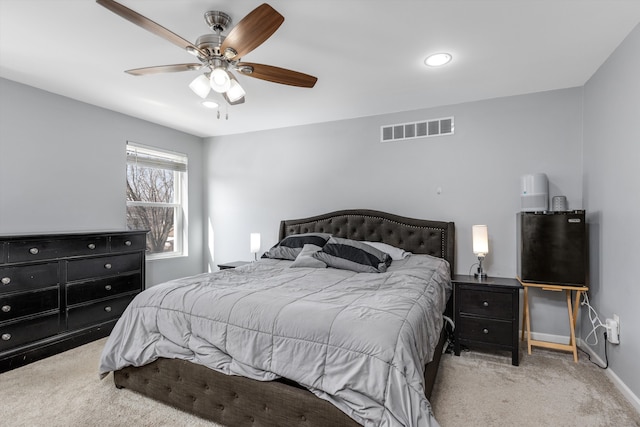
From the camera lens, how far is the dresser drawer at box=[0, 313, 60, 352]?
263cm

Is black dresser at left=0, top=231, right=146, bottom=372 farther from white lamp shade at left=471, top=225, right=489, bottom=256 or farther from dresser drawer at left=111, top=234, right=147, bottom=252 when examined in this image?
white lamp shade at left=471, top=225, right=489, bottom=256

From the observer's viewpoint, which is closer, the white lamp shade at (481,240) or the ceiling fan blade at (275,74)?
the ceiling fan blade at (275,74)

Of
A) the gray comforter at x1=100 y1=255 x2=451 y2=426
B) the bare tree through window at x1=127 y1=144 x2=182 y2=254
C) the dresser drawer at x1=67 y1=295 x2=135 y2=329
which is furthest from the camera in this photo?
the bare tree through window at x1=127 y1=144 x2=182 y2=254

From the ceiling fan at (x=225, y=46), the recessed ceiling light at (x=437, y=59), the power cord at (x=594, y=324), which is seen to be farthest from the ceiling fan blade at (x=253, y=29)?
the power cord at (x=594, y=324)

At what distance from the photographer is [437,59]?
8.46 ft

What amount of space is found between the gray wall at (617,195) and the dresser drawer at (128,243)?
4.43m

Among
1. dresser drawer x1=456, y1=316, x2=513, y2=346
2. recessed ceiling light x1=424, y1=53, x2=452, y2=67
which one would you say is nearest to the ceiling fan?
recessed ceiling light x1=424, y1=53, x2=452, y2=67

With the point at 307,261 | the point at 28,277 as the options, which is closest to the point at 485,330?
the point at 307,261

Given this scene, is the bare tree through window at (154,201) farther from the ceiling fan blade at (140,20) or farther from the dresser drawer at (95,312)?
the ceiling fan blade at (140,20)

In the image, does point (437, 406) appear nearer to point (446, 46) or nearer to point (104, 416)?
point (104, 416)

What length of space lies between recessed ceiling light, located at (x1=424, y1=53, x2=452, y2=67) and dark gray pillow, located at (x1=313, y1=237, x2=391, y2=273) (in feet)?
5.65

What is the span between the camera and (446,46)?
2.38m

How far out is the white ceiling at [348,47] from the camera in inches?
77.5

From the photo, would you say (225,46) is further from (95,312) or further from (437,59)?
(95,312)
